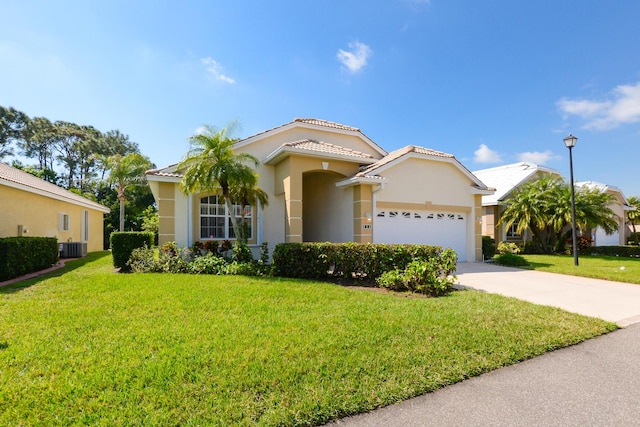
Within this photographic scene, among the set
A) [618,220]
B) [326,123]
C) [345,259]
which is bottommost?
[345,259]

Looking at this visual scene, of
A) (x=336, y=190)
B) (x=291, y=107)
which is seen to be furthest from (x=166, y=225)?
(x=291, y=107)

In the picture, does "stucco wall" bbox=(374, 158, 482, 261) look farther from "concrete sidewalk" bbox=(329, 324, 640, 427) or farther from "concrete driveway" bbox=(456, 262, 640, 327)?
"concrete sidewalk" bbox=(329, 324, 640, 427)

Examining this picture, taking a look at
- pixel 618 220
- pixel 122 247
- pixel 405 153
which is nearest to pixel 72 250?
Answer: pixel 122 247

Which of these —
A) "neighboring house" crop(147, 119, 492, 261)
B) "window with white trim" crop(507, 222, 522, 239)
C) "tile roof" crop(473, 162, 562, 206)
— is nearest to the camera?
"neighboring house" crop(147, 119, 492, 261)

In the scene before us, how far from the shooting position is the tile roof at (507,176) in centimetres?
2042

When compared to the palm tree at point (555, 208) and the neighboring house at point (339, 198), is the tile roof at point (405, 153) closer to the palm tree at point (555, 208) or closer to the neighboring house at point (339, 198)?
the neighboring house at point (339, 198)

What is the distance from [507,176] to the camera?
22859mm

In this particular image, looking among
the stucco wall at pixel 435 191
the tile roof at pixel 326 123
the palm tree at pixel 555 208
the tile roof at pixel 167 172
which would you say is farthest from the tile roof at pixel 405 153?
the palm tree at pixel 555 208

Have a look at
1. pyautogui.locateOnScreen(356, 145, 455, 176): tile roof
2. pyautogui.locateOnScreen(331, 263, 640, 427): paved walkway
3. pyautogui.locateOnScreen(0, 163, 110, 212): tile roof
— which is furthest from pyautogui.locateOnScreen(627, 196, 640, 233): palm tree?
pyautogui.locateOnScreen(0, 163, 110, 212): tile roof

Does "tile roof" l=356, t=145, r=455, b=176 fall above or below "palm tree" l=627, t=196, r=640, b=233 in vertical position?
above

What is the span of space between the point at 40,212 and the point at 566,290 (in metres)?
22.6

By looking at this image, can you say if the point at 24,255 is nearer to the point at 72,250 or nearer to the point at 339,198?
the point at 72,250

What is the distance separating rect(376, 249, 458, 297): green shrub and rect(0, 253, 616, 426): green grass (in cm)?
70

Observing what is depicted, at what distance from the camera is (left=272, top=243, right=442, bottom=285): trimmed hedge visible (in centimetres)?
877
